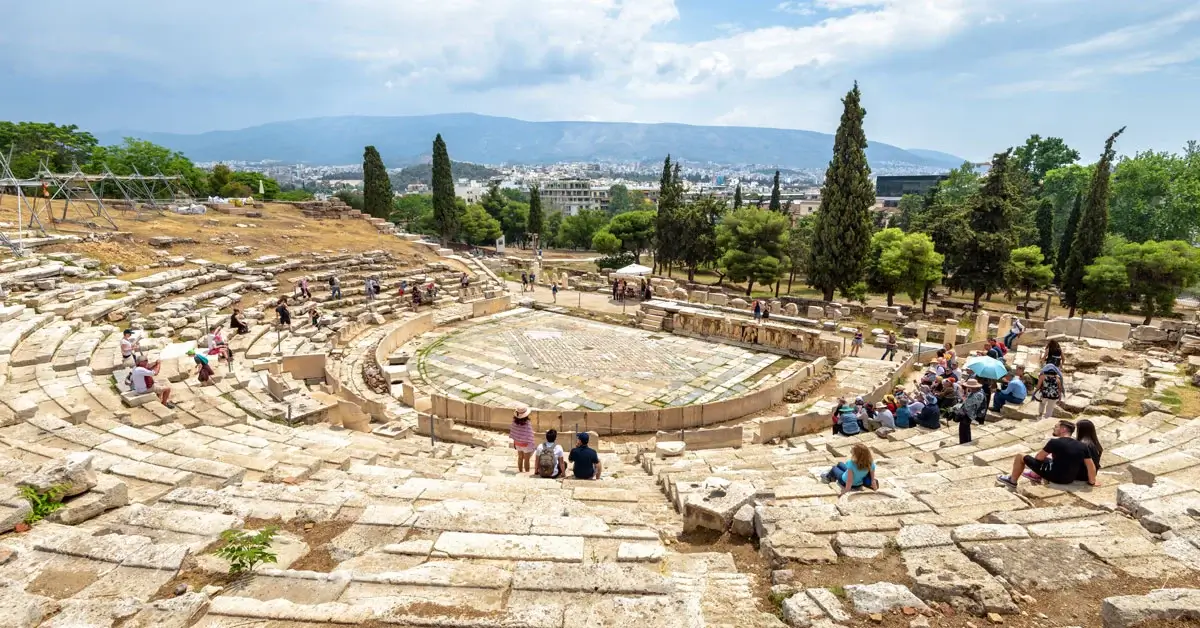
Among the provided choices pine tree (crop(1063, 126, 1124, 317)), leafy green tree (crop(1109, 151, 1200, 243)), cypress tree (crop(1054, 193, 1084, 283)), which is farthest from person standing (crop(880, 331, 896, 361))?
leafy green tree (crop(1109, 151, 1200, 243))

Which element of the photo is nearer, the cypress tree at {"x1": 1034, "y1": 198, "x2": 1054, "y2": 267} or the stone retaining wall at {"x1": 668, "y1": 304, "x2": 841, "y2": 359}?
the stone retaining wall at {"x1": 668, "y1": 304, "x2": 841, "y2": 359}

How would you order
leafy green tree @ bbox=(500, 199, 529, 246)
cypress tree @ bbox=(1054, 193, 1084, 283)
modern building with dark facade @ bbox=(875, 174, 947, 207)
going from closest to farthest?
cypress tree @ bbox=(1054, 193, 1084, 283) < leafy green tree @ bbox=(500, 199, 529, 246) < modern building with dark facade @ bbox=(875, 174, 947, 207)

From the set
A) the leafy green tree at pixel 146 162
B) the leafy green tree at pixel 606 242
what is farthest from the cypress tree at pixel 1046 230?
the leafy green tree at pixel 146 162

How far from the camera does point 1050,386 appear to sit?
1215cm

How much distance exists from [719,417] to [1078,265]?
27.1 metres

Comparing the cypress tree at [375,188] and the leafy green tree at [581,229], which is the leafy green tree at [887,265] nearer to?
the cypress tree at [375,188]

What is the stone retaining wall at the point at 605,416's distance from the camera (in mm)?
14570

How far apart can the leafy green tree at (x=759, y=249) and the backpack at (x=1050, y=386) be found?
75.0ft

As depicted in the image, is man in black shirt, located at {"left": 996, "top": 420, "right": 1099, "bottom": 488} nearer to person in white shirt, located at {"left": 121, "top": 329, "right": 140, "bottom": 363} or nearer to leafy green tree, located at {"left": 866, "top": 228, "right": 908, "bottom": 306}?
person in white shirt, located at {"left": 121, "top": 329, "right": 140, "bottom": 363}

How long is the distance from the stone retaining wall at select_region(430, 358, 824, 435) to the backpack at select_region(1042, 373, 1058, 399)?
6.62 m

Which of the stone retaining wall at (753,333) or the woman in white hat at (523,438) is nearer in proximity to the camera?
the woman in white hat at (523,438)

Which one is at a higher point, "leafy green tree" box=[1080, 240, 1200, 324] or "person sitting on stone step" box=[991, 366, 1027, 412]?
"leafy green tree" box=[1080, 240, 1200, 324]

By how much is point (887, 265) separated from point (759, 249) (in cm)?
712

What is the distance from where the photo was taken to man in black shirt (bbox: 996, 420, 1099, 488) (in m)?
7.68
